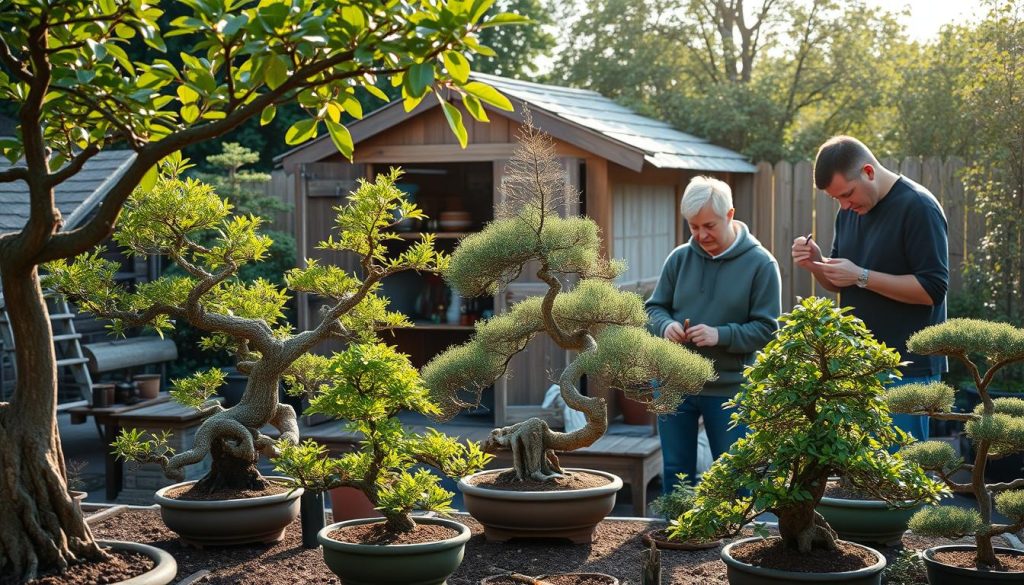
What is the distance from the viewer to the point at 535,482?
371cm

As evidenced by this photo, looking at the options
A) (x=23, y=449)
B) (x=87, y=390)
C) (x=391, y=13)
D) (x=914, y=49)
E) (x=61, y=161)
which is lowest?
(x=87, y=390)

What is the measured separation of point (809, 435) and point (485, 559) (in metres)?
1.13

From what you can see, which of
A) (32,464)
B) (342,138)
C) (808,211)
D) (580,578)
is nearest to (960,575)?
(580,578)

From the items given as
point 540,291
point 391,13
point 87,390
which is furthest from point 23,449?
point 87,390

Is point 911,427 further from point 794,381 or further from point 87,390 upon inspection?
point 87,390

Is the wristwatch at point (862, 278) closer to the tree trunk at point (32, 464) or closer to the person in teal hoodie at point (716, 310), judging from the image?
the person in teal hoodie at point (716, 310)

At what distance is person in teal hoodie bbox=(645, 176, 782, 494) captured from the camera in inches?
163

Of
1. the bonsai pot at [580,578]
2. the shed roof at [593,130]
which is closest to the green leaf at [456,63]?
the bonsai pot at [580,578]

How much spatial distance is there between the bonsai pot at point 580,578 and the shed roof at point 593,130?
11.8ft

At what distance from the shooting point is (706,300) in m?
4.27

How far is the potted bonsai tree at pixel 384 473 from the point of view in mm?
2838

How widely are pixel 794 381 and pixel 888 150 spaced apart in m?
13.3

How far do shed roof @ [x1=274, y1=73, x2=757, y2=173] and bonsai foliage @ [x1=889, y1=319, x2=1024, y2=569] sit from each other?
3573 mm

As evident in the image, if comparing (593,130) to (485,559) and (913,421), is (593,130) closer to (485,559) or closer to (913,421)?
(913,421)
